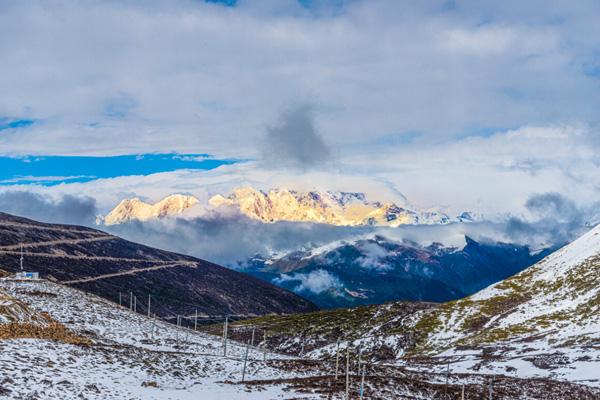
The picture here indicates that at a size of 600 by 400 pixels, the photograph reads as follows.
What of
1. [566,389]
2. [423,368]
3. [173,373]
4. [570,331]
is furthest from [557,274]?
[173,373]

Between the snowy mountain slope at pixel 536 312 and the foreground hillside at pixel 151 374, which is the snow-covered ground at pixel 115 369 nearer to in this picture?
the foreground hillside at pixel 151 374

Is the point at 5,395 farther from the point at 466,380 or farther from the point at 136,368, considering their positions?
the point at 466,380

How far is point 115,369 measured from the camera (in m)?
58.4

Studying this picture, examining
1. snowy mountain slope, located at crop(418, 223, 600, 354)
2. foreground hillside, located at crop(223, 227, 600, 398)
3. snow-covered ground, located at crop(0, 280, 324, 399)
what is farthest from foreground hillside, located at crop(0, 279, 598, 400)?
snowy mountain slope, located at crop(418, 223, 600, 354)

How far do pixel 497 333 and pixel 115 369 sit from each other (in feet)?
376

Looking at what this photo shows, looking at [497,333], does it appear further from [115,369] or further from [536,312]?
[115,369]

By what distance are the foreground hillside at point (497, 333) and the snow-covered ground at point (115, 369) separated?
143 ft

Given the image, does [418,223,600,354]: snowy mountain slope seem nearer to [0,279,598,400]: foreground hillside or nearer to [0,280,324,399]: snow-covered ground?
[0,279,598,400]: foreground hillside

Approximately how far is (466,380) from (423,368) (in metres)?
27.1

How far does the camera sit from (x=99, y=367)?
5747 cm

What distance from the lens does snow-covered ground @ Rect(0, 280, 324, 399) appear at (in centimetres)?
4753

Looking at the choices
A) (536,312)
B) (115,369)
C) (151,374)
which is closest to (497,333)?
(536,312)

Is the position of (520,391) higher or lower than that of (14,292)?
lower

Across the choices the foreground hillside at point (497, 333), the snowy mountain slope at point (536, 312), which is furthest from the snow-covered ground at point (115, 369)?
the snowy mountain slope at point (536, 312)
